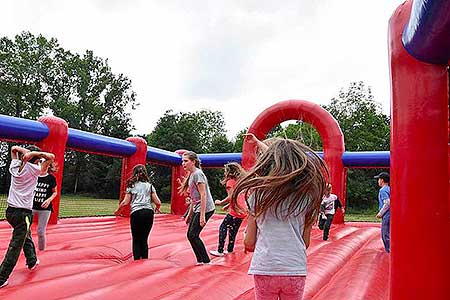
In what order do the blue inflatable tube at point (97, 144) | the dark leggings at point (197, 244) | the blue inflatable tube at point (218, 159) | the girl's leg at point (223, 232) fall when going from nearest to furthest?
1. the dark leggings at point (197, 244)
2. the girl's leg at point (223, 232)
3. the blue inflatable tube at point (97, 144)
4. the blue inflatable tube at point (218, 159)

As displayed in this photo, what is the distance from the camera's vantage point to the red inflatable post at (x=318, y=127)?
27.4 ft

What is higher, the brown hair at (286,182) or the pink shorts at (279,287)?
the brown hair at (286,182)

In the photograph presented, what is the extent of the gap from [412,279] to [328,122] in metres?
6.22

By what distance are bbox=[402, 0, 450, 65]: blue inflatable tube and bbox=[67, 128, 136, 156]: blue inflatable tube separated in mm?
6000

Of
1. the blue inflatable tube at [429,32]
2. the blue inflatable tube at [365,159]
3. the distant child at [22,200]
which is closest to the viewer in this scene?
the blue inflatable tube at [429,32]

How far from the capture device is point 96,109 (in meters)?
30.2

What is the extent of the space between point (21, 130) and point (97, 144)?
77.2 inches

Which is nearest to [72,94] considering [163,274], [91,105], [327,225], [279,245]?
[91,105]

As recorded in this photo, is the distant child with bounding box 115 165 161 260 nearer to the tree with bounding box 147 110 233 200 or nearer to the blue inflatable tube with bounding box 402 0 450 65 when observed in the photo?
the blue inflatable tube with bounding box 402 0 450 65

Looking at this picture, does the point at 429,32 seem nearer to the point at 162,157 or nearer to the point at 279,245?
the point at 279,245

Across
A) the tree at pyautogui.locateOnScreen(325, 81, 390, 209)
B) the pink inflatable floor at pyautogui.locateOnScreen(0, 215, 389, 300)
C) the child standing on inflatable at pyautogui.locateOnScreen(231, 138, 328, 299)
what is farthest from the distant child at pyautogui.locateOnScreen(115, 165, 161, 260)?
the tree at pyautogui.locateOnScreen(325, 81, 390, 209)

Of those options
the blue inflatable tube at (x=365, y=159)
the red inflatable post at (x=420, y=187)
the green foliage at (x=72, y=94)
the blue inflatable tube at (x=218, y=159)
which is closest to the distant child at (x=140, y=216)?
the red inflatable post at (x=420, y=187)

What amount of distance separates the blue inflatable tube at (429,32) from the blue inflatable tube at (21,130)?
5.23 meters

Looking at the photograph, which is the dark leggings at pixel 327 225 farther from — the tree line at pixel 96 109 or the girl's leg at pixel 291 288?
the tree line at pixel 96 109
